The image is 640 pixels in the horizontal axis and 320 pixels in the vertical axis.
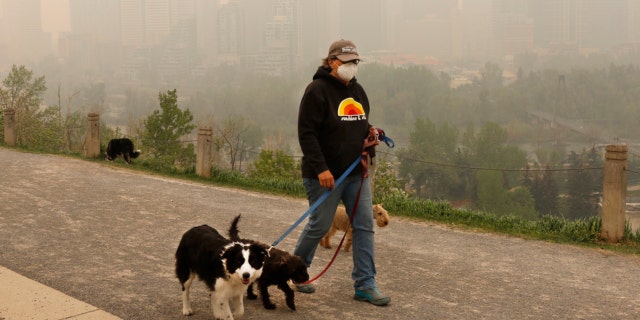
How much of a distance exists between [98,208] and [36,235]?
1903 mm

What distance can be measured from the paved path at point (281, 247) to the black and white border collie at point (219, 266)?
328 millimetres

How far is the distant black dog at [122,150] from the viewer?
1506cm

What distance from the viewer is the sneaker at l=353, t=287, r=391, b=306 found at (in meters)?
5.43

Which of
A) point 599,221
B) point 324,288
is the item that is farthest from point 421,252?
point 599,221

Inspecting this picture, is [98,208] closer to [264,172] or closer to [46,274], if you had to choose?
[46,274]

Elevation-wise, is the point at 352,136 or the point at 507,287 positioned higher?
the point at 352,136

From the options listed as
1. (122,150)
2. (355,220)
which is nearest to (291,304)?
(355,220)

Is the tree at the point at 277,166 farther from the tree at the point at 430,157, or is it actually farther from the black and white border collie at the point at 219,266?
the tree at the point at 430,157

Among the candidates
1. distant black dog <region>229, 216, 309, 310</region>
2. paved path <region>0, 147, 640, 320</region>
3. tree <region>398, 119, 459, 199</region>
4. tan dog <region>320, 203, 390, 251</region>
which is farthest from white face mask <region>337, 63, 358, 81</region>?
tree <region>398, 119, 459, 199</region>

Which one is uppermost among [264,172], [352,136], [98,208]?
[352,136]

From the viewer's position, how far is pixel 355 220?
549 cm

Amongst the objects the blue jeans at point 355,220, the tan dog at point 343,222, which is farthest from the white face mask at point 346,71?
the tan dog at point 343,222

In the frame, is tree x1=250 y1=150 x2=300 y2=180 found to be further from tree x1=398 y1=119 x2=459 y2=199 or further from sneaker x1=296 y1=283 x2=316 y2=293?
tree x1=398 y1=119 x2=459 y2=199

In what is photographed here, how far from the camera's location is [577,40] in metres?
180
